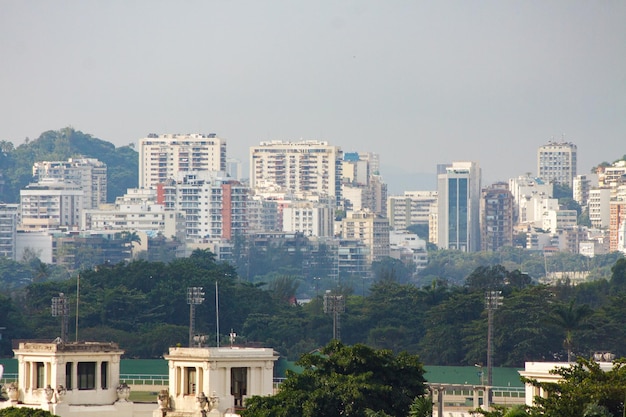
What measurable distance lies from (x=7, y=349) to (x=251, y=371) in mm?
75456

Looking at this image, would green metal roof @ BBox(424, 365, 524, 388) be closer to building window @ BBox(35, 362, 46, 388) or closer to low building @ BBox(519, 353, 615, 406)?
building window @ BBox(35, 362, 46, 388)

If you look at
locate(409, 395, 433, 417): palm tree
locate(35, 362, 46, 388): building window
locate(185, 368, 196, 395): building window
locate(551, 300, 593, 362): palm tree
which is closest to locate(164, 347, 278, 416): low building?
locate(185, 368, 196, 395): building window

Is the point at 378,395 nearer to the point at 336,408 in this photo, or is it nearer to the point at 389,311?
the point at 336,408

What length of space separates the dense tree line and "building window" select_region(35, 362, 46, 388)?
68154mm

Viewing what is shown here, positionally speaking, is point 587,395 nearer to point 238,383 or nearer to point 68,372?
point 238,383

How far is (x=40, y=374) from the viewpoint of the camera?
2090 inches

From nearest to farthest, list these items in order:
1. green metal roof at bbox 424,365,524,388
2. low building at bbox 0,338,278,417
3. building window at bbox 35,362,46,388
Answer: low building at bbox 0,338,278,417 → building window at bbox 35,362,46,388 → green metal roof at bbox 424,365,524,388

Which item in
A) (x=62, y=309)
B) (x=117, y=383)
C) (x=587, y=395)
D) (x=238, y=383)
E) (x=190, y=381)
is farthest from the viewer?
(x=62, y=309)

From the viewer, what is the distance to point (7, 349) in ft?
410

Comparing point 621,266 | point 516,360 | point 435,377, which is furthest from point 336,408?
point 621,266

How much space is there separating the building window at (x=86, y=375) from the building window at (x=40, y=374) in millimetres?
846

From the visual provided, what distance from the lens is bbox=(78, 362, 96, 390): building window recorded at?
52688mm

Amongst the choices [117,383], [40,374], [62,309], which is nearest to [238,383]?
[117,383]

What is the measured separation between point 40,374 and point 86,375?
3.74ft
